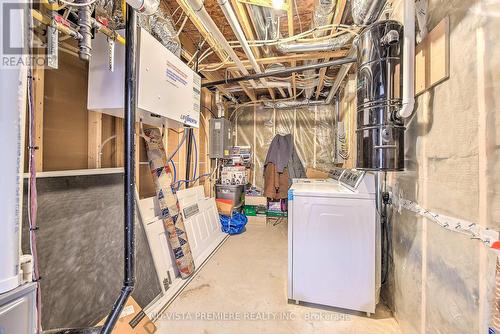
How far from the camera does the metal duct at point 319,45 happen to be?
2168mm

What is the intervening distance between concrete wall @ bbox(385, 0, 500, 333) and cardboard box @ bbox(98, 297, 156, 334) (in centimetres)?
172

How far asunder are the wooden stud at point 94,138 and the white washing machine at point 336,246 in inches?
59.7

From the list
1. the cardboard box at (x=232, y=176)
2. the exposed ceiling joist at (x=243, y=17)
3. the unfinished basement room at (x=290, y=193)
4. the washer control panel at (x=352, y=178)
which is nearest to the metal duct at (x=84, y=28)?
the unfinished basement room at (x=290, y=193)

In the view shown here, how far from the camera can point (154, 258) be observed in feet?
6.14

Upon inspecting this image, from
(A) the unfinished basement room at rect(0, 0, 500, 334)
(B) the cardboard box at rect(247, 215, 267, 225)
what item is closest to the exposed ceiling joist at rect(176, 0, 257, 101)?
(A) the unfinished basement room at rect(0, 0, 500, 334)

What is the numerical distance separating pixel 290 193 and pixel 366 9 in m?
1.46

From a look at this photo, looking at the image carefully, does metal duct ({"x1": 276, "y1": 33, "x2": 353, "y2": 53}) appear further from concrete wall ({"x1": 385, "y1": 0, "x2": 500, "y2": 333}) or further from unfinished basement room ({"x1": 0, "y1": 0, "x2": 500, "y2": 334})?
concrete wall ({"x1": 385, "y1": 0, "x2": 500, "y2": 333})

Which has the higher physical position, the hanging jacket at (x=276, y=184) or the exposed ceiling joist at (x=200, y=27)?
the exposed ceiling joist at (x=200, y=27)

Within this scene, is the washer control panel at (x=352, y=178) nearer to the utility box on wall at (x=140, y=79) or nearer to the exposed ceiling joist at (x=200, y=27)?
the utility box on wall at (x=140, y=79)

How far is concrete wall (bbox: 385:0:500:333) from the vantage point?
866 millimetres

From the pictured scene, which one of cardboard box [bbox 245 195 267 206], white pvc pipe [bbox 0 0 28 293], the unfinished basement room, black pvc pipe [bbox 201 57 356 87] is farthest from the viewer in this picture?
cardboard box [bbox 245 195 267 206]

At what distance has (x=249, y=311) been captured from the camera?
1.75 meters

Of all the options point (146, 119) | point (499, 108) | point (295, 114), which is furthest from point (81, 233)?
point (295, 114)

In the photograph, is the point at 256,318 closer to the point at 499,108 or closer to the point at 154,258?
the point at 154,258
